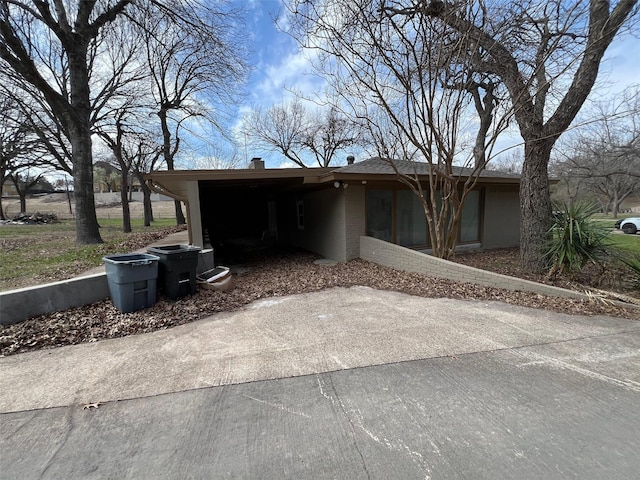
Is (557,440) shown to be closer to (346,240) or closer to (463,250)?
(346,240)

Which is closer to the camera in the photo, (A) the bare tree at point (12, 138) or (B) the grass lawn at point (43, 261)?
(B) the grass lawn at point (43, 261)

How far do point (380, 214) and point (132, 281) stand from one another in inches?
246

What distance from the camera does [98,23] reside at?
1005 cm

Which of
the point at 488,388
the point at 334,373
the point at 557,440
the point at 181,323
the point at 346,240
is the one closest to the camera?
the point at 557,440

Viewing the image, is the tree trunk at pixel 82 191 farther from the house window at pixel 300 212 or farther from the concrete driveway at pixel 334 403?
the concrete driveway at pixel 334 403

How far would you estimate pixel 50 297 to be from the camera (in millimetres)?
4105

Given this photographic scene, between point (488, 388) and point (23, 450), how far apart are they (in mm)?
3312

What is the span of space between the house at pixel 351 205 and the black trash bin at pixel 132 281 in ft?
9.25

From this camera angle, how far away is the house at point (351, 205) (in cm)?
728

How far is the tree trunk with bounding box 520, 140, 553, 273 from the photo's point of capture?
6531 millimetres

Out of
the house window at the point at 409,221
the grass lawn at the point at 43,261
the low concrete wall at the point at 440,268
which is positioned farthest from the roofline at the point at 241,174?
the grass lawn at the point at 43,261

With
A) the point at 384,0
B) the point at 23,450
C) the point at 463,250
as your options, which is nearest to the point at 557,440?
the point at 23,450

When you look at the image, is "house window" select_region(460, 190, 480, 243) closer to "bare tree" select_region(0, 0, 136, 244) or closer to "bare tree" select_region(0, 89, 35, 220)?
"bare tree" select_region(0, 0, 136, 244)

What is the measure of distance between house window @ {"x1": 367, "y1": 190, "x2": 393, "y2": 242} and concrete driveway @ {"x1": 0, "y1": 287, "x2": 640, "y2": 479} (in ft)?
15.8
